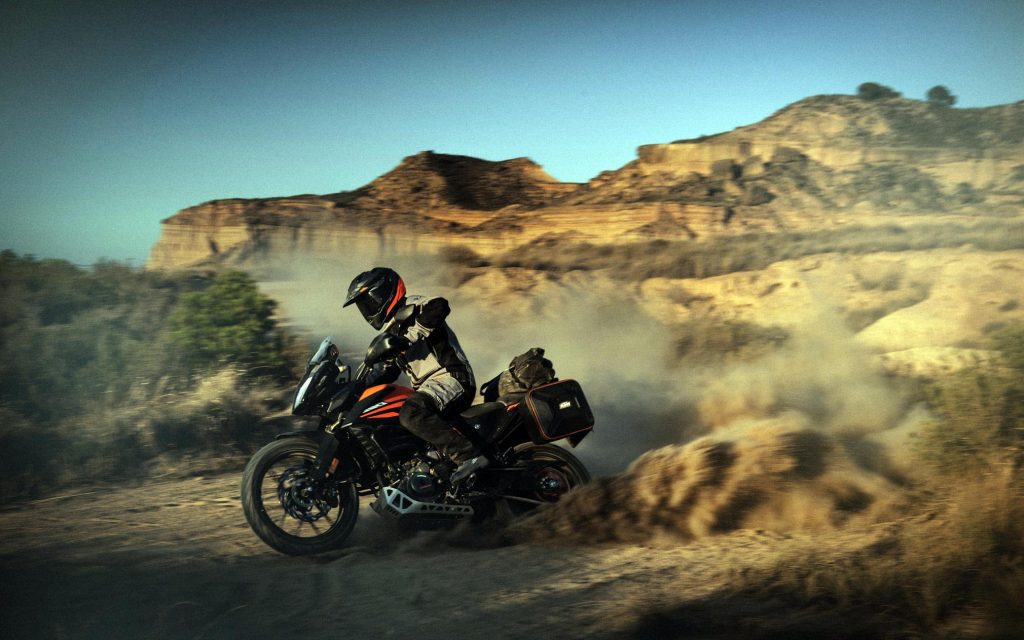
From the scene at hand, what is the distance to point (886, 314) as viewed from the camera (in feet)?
72.8

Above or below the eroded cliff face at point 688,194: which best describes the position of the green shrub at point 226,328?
Result: below

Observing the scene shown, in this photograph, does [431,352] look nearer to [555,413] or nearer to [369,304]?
[369,304]

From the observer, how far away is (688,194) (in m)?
32.6

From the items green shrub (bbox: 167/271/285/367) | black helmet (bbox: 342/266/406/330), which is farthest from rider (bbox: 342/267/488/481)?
green shrub (bbox: 167/271/285/367)

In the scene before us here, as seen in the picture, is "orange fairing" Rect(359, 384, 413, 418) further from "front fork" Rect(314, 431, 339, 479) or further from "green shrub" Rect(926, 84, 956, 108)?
"green shrub" Rect(926, 84, 956, 108)

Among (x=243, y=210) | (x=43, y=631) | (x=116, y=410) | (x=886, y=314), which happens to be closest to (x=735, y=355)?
(x=886, y=314)

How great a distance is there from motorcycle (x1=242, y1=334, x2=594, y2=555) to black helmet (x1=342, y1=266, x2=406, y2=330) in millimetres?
240

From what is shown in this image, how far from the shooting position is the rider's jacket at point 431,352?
6.38 metres

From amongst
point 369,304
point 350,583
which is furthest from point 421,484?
point 369,304

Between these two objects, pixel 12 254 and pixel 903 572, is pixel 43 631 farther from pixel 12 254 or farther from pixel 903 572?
pixel 12 254

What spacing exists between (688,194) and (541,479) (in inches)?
1060

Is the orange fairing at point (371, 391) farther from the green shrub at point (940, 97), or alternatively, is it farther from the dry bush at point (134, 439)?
the green shrub at point (940, 97)

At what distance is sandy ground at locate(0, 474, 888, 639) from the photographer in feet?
16.4

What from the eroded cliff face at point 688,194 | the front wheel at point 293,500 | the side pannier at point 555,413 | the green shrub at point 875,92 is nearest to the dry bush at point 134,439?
the front wheel at point 293,500
